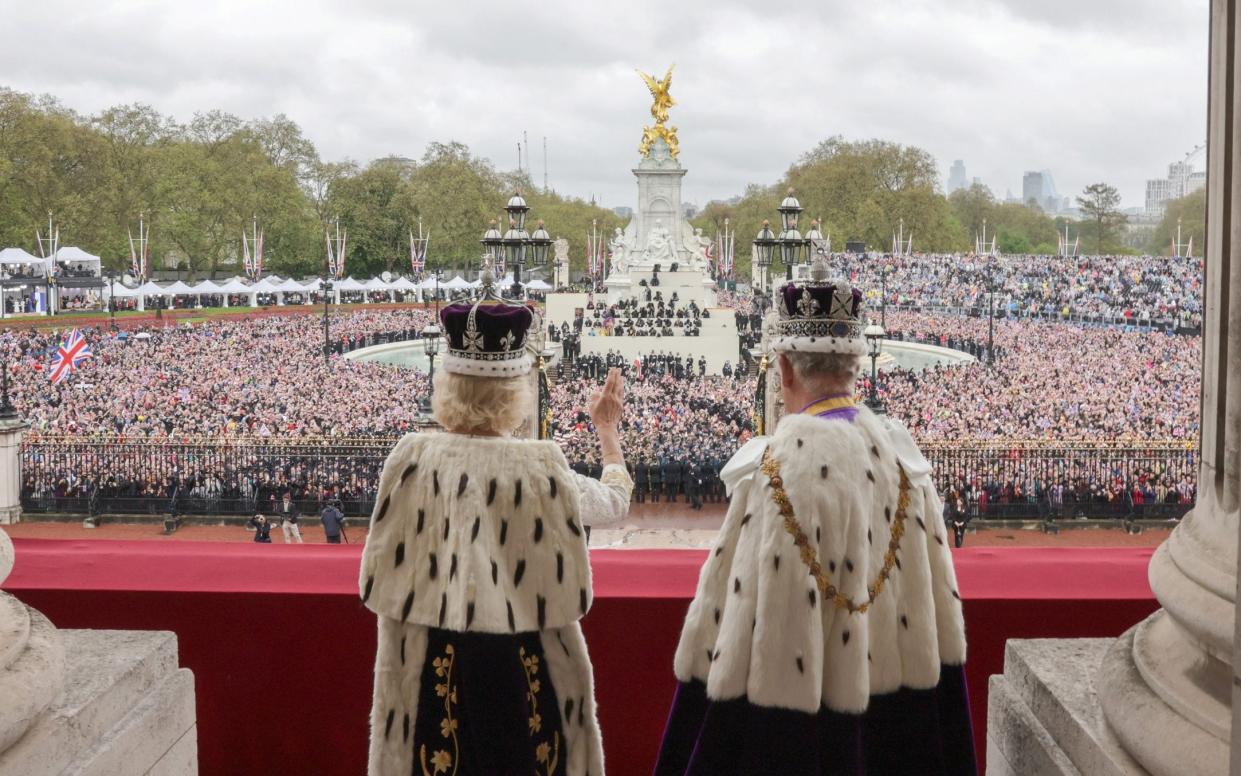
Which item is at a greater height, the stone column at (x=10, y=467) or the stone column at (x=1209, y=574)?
the stone column at (x=1209, y=574)

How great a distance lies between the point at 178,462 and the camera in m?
18.1

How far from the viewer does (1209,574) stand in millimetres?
1977

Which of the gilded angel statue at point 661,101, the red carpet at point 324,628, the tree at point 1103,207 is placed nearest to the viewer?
the red carpet at point 324,628

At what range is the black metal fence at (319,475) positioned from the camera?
17.3 metres

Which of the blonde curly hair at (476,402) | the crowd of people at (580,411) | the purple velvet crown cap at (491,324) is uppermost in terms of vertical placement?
the purple velvet crown cap at (491,324)

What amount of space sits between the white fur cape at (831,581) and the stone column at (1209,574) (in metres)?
0.58

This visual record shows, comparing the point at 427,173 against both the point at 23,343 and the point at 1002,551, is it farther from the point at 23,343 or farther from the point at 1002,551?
the point at 1002,551

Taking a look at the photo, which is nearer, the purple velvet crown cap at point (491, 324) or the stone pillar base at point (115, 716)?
the stone pillar base at point (115, 716)

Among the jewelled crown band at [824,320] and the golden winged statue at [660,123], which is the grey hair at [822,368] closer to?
the jewelled crown band at [824,320]

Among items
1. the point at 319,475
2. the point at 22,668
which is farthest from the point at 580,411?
A: the point at 22,668

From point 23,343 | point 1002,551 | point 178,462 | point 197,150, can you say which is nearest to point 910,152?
point 197,150

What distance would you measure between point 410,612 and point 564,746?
0.53 metres

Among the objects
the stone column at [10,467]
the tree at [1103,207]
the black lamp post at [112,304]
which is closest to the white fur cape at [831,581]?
the stone column at [10,467]

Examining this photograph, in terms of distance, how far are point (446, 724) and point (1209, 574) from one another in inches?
69.3
